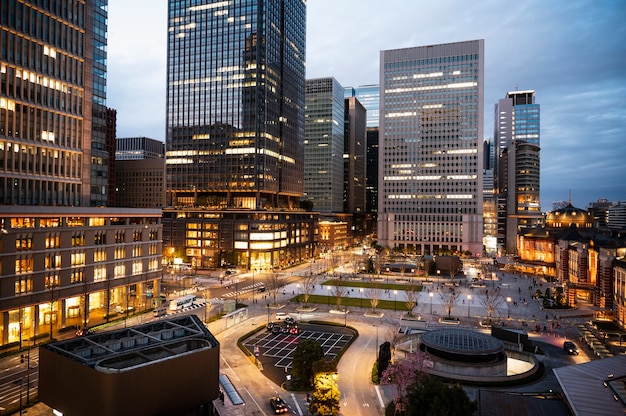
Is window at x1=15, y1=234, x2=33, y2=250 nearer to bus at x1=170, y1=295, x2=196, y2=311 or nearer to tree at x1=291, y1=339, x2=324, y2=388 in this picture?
bus at x1=170, y1=295, x2=196, y2=311

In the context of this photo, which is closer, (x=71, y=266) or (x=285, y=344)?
(x=285, y=344)

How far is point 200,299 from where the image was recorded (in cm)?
9588

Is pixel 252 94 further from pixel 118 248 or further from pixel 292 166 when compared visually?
pixel 118 248

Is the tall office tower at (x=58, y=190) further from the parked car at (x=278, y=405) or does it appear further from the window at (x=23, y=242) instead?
the parked car at (x=278, y=405)

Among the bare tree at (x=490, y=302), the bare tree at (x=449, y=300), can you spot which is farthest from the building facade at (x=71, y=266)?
the bare tree at (x=490, y=302)

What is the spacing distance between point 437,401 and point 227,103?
14256 cm

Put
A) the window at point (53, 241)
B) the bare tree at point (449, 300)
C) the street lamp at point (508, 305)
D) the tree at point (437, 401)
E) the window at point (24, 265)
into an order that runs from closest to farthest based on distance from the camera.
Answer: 1. the tree at point (437, 401)
2. the window at point (24, 265)
3. the window at point (53, 241)
4. the bare tree at point (449, 300)
5. the street lamp at point (508, 305)

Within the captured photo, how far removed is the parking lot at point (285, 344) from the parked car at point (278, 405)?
20.9ft

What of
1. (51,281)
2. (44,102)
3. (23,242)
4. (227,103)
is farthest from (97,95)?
(227,103)

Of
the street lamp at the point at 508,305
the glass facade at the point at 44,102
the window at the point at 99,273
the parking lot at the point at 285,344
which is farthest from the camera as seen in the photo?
the street lamp at the point at 508,305

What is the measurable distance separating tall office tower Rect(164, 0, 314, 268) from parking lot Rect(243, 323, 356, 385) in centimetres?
7552

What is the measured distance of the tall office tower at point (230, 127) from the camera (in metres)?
148

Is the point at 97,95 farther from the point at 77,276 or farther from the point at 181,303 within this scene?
the point at 181,303

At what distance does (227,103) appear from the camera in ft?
519
